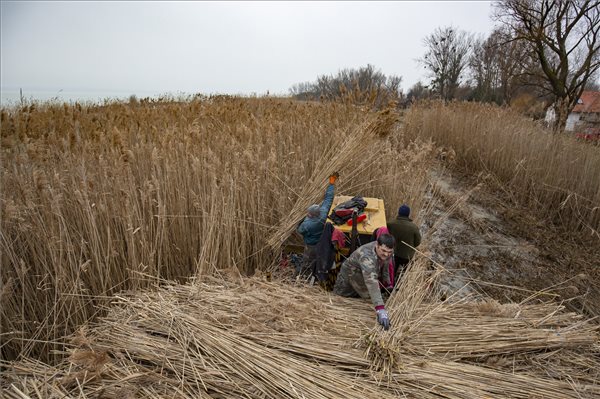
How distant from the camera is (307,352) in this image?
6.06ft

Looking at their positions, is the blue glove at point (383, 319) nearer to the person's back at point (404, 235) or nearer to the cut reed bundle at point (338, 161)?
the person's back at point (404, 235)

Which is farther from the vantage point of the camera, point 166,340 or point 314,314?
point 314,314

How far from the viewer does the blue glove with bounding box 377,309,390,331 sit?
2.09 meters

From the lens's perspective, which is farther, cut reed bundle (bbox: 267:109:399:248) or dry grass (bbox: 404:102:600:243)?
dry grass (bbox: 404:102:600:243)

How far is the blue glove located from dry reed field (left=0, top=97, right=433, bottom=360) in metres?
1.18

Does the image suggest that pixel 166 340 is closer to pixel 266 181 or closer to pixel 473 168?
pixel 266 181

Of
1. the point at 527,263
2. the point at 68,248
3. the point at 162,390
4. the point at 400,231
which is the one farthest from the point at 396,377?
A: the point at 527,263

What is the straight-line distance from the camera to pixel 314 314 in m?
2.17

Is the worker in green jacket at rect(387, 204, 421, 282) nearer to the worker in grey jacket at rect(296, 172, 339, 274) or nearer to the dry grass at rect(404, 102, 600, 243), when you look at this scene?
the worker in grey jacket at rect(296, 172, 339, 274)

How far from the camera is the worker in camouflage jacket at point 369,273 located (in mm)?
2270

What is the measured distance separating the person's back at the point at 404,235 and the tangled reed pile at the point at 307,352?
2.43 ft

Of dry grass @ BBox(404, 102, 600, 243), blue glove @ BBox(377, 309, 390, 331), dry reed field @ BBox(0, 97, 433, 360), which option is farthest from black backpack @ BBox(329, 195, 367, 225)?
dry grass @ BBox(404, 102, 600, 243)

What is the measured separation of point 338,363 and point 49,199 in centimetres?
196

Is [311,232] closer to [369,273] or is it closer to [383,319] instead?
[369,273]
